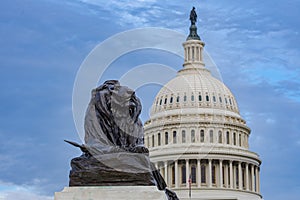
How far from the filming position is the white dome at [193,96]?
10931 centimetres

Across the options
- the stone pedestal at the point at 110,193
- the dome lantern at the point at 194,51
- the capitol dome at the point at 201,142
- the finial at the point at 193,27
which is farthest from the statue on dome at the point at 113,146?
the finial at the point at 193,27

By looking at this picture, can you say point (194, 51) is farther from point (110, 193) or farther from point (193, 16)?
point (110, 193)

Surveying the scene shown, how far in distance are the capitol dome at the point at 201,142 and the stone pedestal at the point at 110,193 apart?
82248mm

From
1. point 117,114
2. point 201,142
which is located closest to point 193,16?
point 201,142

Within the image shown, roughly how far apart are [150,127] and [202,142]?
6.68 metres

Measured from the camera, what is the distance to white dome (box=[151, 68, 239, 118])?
109312mm

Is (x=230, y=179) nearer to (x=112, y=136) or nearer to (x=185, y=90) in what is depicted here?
(x=185, y=90)

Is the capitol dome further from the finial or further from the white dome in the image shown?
the finial

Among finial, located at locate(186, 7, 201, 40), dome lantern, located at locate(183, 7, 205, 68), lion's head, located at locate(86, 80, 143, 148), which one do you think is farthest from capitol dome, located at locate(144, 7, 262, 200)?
lion's head, located at locate(86, 80, 143, 148)

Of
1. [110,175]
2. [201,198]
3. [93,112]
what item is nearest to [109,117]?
[93,112]

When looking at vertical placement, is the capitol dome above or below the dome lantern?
below

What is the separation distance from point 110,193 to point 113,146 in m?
1.46

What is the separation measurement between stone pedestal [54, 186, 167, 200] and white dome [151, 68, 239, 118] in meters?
85.2

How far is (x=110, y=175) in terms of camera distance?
22.6 m
